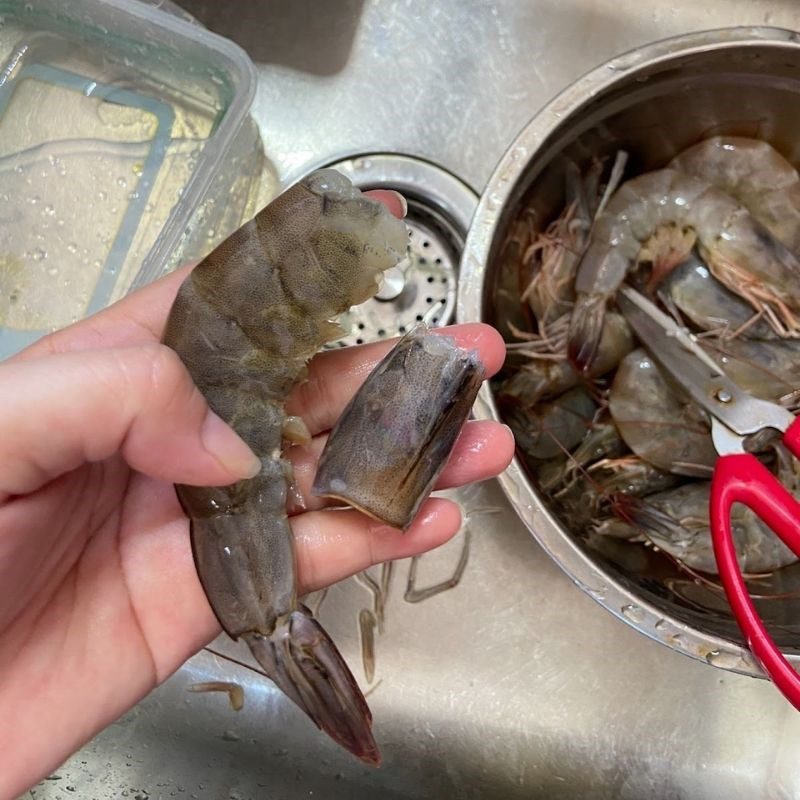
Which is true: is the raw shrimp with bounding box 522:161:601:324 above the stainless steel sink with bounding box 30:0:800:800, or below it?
above

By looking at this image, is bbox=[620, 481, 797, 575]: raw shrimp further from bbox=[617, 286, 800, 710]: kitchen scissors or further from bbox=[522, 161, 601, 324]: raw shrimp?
bbox=[522, 161, 601, 324]: raw shrimp

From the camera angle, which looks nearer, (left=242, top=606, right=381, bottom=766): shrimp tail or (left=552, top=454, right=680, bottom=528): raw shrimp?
(left=242, top=606, right=381, bottom=766): shrimp tail

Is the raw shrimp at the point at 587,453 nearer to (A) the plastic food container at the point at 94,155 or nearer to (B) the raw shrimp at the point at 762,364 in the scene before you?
(B) the raw shrimp at the point at 762,364

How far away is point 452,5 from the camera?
3.81 ft

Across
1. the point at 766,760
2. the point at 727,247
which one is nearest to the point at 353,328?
the point at 727,247

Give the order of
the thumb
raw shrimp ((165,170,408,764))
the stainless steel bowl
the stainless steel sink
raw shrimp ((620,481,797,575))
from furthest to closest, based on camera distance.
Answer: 1. the stainless steel sink
2. raw shrimp ((620,481,797,575))
3. the stainless steel bowl
4. raw shrimp ((165,170,408,764))
5. the thumb

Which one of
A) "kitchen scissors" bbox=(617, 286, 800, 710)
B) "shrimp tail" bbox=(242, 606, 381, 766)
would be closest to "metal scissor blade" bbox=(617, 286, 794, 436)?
"kitchen scissors" bbox=(617, 286, 800, 710)

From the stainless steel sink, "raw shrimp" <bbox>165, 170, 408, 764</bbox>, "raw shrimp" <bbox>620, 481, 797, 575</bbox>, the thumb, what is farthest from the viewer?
the stainless steel sink

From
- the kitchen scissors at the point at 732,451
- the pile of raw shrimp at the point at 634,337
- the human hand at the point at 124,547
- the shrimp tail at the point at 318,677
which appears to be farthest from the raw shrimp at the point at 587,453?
the shrimp tail at the point at 318,677

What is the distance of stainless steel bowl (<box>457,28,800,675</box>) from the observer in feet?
2.59

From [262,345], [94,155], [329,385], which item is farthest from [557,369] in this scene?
[94,155]

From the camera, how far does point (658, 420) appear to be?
3.11ft

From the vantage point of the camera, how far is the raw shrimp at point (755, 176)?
0.98 meters

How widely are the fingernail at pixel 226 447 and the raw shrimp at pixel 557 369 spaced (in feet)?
1.39
